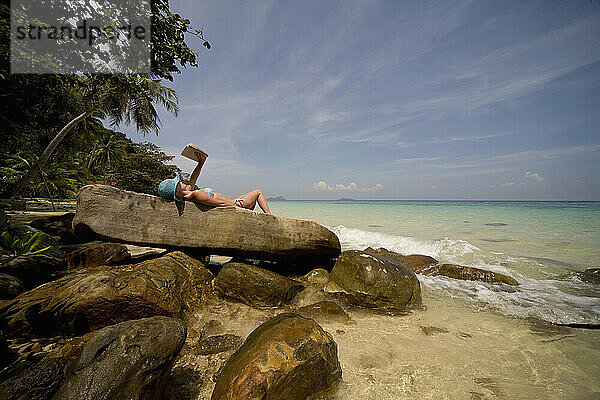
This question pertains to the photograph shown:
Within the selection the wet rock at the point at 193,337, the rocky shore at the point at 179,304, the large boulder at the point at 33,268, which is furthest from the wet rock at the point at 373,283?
the large boulder at the point at 33,268

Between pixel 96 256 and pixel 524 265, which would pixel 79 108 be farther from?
pixel 524 265

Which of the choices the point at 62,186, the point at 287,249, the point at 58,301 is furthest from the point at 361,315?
the point at 62,186

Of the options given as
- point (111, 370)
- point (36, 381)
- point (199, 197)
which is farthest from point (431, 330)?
point (199, 197)

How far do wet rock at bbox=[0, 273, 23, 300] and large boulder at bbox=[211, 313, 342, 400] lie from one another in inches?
116

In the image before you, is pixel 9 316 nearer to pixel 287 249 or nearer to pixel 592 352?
pixel 287 249

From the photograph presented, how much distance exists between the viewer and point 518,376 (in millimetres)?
2355

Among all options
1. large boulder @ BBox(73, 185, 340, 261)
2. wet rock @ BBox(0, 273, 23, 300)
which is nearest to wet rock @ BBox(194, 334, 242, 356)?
large boulder @ BBox(73, 185, 340, 261)

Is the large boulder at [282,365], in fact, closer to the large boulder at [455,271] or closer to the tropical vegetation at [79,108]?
the large boulder at [455,271]

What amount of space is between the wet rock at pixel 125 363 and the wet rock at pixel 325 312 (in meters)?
2.02

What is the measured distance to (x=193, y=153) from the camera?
4.20m

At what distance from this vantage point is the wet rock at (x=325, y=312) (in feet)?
11.2

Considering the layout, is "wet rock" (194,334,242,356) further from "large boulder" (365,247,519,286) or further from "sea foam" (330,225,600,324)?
"sea foam" (330,225,600,324)

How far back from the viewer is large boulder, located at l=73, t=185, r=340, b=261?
12.4ft

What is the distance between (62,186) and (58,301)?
21923 millimetres
